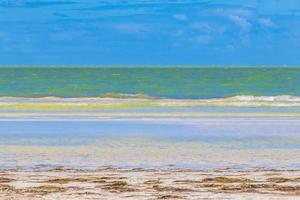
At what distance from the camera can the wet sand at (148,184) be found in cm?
1094

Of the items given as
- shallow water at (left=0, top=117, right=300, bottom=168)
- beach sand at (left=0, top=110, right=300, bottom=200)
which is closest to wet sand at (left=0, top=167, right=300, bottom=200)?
beach sand at (left=0, top=110, right=300, bottom=200)

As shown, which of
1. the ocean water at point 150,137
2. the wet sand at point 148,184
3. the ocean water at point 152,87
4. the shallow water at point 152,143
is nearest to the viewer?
the wet sand at point 148,184

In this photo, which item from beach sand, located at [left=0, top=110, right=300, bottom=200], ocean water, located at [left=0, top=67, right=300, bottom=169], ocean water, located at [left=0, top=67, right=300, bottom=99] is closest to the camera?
beach sand, located at [left=0, top=110, right=300, bottom=200]

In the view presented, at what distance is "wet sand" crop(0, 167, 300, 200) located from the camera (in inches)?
431

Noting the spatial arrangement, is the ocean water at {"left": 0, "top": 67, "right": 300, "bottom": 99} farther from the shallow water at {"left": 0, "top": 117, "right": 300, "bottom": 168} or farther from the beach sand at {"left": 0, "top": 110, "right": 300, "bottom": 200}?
the beach sand at {"left": 0, "top": 110, "right": 300, "bottom": 200}

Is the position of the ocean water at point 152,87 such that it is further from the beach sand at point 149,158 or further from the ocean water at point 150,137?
the beach sand at point 149,158

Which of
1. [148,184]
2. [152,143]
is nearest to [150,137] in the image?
[152,143]

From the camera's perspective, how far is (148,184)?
12102 mm

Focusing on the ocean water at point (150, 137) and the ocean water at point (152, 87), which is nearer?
the ocean water at point (150, 137)

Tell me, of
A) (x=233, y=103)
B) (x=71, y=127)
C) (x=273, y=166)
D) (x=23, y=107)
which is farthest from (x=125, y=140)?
(x=233, y=103)

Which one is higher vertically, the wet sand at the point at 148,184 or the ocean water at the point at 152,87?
the ocean water at the point at 152,87

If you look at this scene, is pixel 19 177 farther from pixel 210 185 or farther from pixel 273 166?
pixel 273 166

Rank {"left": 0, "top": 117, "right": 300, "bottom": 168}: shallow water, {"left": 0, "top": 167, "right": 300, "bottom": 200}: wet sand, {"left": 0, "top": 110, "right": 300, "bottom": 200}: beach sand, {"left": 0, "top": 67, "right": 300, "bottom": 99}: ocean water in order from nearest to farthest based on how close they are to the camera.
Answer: {"left": 0, "top": 167, "right": 300, "bottom": 200}: wet sand < {"left": 0, "top": 110, "right": 300, "bottom": 200}: beach sand < {"left": 0, "top": 117, "right": 300, "bottom": 168}: shallow water < {"left": 0, "top": 67, "right": 300, "bottom": 99}: ocean water

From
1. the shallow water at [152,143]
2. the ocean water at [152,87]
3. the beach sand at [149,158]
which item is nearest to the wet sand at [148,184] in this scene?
the beach sand at [149,158]
